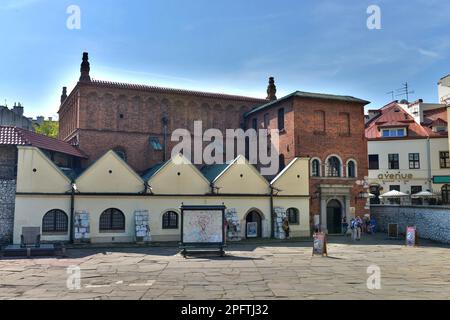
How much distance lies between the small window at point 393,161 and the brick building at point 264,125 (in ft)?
34.6

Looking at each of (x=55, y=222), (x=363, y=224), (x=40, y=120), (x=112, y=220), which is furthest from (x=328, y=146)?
(x=40, y=120)

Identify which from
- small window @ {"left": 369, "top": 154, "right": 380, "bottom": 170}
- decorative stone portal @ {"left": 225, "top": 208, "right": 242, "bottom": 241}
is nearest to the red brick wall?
decorative stone portal @ {"left": 225, "top": 208, "right": 242, "bottom": 241}

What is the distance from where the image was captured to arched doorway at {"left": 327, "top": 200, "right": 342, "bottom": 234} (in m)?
36.1

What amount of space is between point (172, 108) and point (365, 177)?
1861cm

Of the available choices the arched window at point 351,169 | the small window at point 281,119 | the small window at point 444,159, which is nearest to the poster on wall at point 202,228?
the small window at point 281,119

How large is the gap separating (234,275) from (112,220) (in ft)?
48.9

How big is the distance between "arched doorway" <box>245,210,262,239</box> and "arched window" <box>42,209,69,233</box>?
1269 cm

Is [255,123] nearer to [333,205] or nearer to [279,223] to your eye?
[333,205]

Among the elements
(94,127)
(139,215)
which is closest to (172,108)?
(94,127)

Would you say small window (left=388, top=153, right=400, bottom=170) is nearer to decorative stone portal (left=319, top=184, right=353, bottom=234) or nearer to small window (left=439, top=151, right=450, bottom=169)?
small window (left=439, top=151, right=450, bottom=169)

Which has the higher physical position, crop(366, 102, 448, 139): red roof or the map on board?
crop(366, 102, 448, 139): red roof

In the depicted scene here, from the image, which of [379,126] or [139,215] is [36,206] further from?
[379,126]

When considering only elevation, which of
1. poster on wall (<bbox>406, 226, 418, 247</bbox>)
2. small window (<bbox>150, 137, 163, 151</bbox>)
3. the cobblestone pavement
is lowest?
the cobblestone pavement
